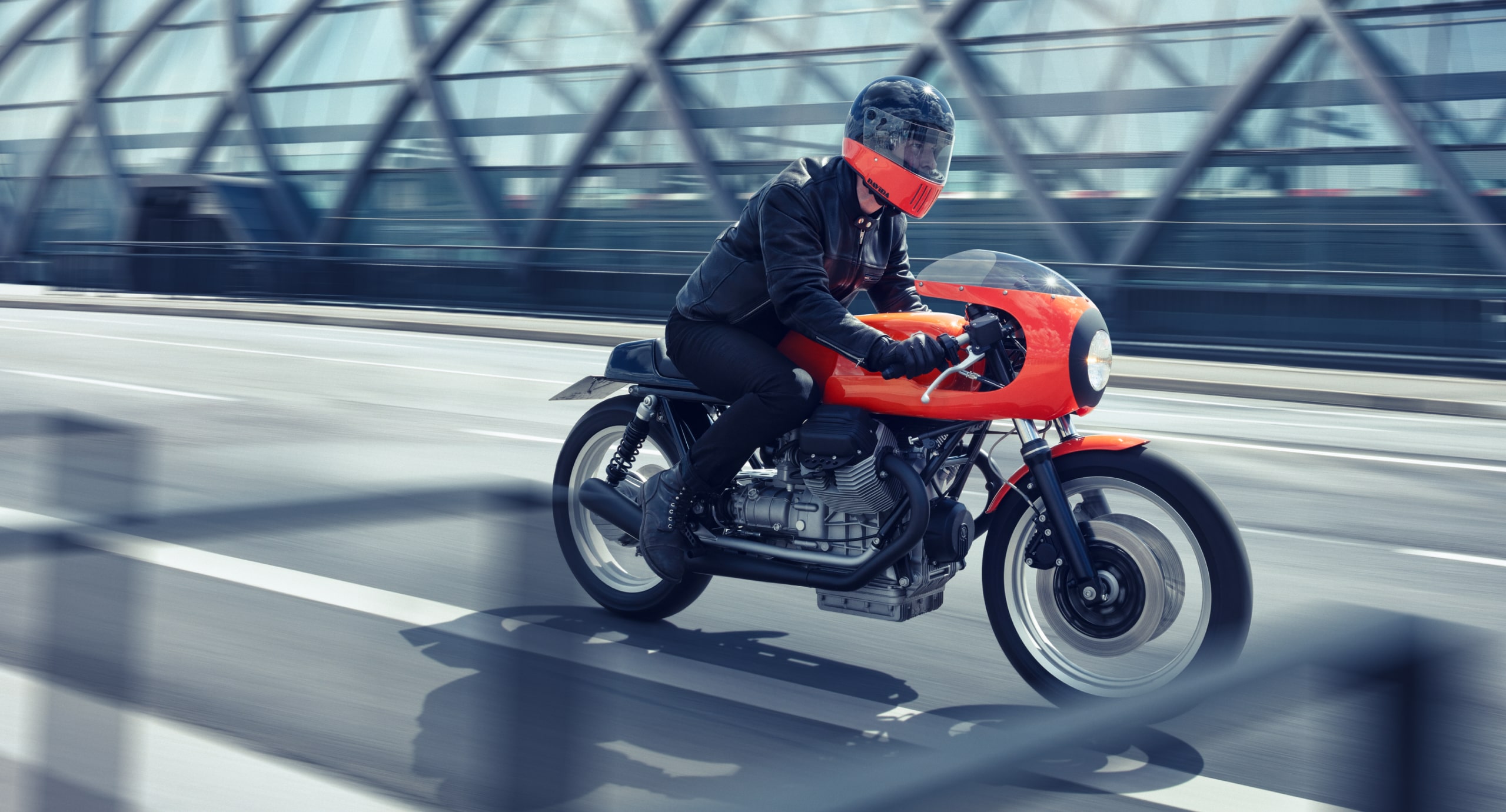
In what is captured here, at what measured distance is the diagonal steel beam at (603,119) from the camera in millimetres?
32156

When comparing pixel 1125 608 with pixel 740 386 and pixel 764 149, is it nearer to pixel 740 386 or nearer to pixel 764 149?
pixel 740 386

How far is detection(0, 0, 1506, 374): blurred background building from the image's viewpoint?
20078 millimetres

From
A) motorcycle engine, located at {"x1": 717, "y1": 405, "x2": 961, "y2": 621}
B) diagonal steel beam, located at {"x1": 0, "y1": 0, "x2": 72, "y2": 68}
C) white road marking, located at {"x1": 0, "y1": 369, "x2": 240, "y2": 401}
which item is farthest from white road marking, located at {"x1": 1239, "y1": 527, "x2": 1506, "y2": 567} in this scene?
diagonal steel beam, located at {"x1": 0, "y1": 0, "x2": 72, "y2": 68}

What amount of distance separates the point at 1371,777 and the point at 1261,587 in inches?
189

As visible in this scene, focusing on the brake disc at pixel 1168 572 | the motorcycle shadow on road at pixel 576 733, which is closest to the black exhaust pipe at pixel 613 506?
the motorcycle shadow on road at pixel 576 733

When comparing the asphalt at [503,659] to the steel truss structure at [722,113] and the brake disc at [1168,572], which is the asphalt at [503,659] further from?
the steel truss structure at [722,113]

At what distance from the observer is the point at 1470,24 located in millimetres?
21859

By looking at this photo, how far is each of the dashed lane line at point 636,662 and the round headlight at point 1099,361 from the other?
108cm

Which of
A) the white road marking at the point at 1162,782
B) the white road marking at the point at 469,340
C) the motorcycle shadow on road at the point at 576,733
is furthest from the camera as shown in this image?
the white road marking at the point at 469,340

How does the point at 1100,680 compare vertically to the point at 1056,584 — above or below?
below

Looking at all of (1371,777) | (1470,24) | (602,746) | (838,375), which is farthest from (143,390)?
(1470,24)

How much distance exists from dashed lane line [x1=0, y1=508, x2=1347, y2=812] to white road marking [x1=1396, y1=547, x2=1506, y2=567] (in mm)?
3396

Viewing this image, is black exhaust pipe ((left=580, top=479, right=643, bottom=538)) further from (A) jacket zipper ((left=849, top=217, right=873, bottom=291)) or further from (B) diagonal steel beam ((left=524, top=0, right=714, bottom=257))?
(B) diagonal steel beam ((left=524, top=0, right=714, bottom=257))

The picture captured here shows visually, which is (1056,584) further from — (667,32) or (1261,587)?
(667,32)
